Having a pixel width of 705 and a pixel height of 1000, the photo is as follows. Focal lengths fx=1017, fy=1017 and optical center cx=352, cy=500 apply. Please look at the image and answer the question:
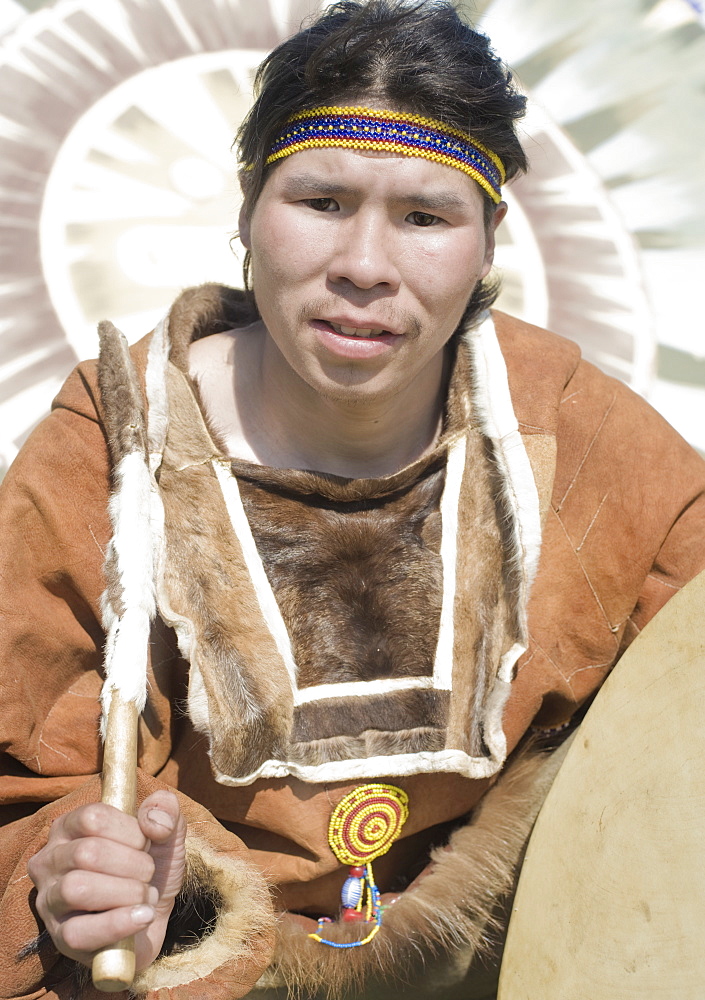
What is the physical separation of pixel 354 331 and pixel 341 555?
0.36m

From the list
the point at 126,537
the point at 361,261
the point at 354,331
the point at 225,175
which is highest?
the point at 225,175

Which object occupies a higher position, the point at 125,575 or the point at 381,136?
the point at 381,136

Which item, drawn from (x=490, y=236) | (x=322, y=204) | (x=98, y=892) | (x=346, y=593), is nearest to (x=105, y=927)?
(x=98, y=892)

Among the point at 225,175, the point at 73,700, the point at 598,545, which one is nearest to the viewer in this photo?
the point at 73,700

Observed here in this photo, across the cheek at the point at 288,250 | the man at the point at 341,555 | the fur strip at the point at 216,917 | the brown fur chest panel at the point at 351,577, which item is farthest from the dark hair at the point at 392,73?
the fur strip at the point at 216,917

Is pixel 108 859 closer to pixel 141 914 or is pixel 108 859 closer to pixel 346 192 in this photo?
pixel 141 914

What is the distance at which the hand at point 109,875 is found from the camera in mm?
1171

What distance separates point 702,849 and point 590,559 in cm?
56

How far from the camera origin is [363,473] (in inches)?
67.5

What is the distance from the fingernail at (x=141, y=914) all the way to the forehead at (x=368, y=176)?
3.14 feet

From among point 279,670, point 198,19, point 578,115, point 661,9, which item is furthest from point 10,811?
point 661,9

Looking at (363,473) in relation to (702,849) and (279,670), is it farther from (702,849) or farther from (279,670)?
(702,849)

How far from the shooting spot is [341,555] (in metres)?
1.62

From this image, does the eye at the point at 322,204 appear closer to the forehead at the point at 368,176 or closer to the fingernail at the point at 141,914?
the forehead at the point at 368,176
